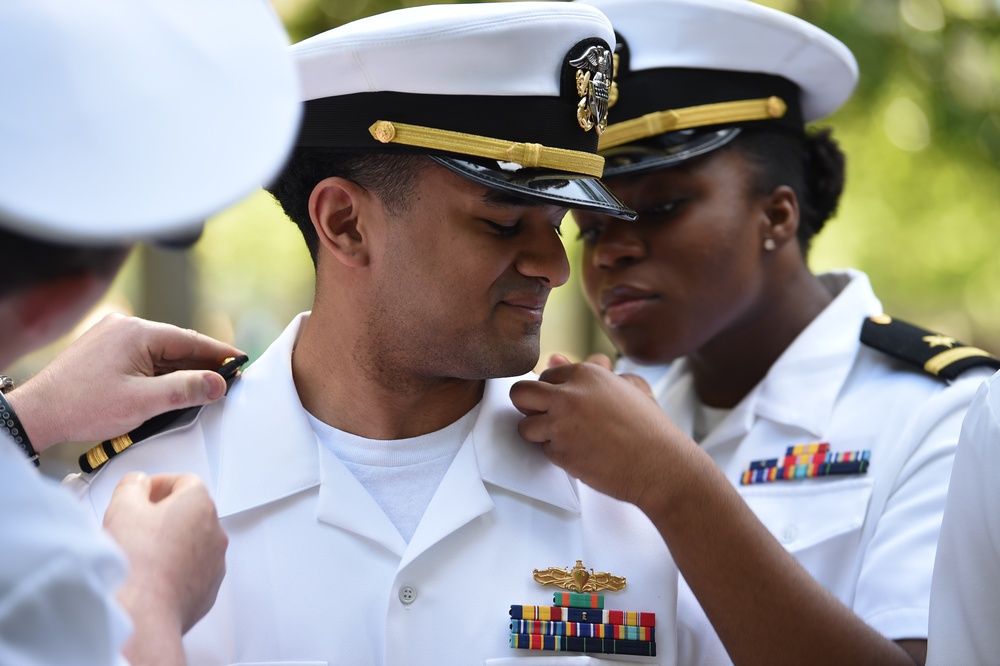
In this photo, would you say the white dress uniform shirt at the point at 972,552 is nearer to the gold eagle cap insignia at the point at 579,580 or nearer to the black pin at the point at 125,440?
the gold eagle cap insignia at the point at 579,580

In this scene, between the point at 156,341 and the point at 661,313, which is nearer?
the point at 156,341

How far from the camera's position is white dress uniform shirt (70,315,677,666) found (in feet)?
7.22

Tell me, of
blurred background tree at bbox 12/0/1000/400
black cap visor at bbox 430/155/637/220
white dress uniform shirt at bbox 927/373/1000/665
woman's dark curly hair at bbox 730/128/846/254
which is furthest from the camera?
blurred background tree at bbox 12/0/1000/400

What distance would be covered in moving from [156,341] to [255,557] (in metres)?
0.50

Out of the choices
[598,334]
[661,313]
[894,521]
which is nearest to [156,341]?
[661,313]

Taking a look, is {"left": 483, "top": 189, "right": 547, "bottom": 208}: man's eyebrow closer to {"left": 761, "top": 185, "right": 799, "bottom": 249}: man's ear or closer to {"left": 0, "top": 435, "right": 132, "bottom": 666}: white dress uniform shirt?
{"left": 0, "top": 435, "right": 132, "bottom": 666}: white dress uniform shirt

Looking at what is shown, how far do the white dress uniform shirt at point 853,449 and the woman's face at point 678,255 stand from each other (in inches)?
10.8

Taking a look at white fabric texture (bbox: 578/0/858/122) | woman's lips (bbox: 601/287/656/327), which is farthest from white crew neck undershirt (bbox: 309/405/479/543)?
white fabric texture (bbox: 578/0/858/122)

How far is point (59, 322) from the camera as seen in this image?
134cm

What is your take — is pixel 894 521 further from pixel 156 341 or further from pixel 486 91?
pixel 156 341

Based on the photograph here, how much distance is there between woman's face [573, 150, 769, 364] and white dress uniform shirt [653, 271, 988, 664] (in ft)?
0.90

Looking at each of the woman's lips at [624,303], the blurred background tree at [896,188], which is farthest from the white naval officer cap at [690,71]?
the blurred background tree at [896,188]

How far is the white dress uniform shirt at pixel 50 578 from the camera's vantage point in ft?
4.09

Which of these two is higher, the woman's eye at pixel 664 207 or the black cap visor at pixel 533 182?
the black cap visor at pixel 533 182
